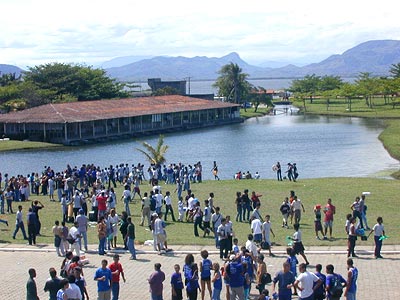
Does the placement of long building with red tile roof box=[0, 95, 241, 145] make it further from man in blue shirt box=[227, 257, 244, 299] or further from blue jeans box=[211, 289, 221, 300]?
man in blue shirt box=[227, 257, 244, 299]

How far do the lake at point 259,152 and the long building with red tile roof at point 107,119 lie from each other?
3.54m

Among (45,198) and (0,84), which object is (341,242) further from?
(0,84)

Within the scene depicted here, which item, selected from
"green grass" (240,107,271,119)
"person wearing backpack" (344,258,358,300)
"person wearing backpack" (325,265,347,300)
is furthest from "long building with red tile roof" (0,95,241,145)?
"person wearing backpack" (325,265,347,300)

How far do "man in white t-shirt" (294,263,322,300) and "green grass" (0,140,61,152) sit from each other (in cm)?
5857

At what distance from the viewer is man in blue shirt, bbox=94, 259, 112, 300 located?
14.9m

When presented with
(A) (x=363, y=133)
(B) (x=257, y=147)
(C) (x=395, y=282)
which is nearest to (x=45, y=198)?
(C) (x=395, y=282)

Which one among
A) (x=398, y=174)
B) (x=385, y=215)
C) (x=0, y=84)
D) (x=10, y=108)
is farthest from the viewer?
(x=0, y=84)

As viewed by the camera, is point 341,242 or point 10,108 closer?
point 341,242

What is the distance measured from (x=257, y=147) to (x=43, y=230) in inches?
1817

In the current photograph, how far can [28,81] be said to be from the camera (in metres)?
104

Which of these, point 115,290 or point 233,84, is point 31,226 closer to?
point 115,290

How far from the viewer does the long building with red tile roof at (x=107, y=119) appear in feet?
250

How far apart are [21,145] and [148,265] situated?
54.5 meters

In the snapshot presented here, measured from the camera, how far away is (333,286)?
45.4 ft
